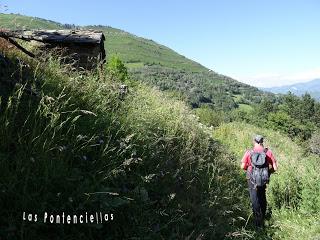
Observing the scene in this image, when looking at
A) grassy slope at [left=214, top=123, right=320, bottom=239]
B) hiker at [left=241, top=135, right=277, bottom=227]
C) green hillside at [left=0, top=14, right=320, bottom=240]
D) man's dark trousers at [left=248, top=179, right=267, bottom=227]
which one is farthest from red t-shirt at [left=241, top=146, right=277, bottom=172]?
grassy slope at [left=214, top=123, right=320, bottom=239]

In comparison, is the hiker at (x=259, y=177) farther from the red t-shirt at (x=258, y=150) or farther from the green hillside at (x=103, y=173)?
the green hillside at (x=103, y=173)

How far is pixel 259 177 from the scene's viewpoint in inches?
342

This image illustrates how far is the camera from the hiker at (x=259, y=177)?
8.57 metres

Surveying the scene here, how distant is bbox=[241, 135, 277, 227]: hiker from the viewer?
8.57m

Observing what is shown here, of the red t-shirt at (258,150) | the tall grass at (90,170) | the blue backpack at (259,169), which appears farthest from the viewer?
the red t-shirt at (258,150)

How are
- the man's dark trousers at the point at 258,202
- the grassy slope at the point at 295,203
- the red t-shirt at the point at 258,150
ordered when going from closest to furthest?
the grassy slope at the point at 295,203, the man's dark trousers at the point at 258,202, the red t-shirt at the point at 258,150

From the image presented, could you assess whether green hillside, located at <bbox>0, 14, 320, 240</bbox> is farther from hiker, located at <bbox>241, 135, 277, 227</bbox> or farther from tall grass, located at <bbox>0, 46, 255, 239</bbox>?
hiker, located at <bbox>241, 135, 277, 227</bbox>

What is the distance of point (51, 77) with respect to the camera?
21.4 ft

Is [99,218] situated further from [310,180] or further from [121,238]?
[310,180]

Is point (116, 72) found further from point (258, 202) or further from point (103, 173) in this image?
point (103, 173)

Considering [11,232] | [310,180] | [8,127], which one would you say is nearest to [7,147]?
[8,127]

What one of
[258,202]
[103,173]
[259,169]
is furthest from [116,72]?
[103,173]

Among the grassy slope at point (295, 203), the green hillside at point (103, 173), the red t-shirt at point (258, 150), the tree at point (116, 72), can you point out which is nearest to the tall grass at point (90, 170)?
the green hillside at point (103, 173)

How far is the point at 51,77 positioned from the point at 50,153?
2.38 meters
